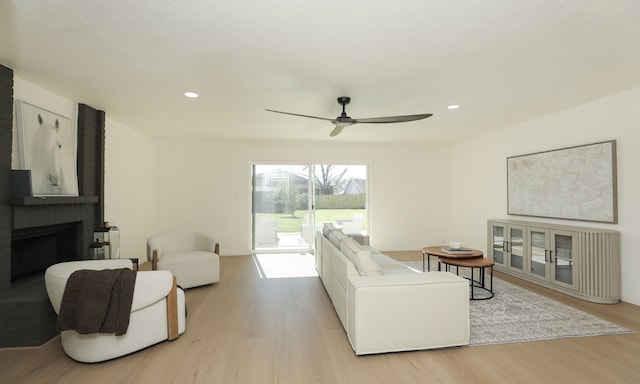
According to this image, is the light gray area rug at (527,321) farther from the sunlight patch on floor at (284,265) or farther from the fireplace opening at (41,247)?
the fireplace opening at (41,247)

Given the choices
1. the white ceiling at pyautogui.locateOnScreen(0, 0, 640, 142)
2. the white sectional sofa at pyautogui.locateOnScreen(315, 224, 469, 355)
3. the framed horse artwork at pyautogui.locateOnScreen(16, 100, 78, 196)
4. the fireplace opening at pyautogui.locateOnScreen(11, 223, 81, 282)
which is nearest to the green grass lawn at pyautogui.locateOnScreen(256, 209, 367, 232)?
the white ceiling at pyautogui.locateOnScreen(0, 0, 640, 142)

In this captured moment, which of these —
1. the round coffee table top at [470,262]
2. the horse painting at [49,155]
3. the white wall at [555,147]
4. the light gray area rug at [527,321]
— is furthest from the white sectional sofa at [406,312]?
the horse painting at [49,155]

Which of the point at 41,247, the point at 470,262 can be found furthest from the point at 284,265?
the point at 41,247

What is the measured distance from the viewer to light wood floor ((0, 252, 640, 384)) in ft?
6.96

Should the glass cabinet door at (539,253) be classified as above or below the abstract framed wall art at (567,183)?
below

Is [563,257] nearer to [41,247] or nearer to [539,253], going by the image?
[539,253]

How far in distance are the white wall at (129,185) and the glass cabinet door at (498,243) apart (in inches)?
237

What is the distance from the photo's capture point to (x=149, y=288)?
2.43 m

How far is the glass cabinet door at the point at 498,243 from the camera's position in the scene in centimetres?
479

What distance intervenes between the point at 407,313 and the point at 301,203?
4.50 metres

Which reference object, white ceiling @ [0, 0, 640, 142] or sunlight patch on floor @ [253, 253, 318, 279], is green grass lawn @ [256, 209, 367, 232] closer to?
sunlight patch on floor @ [253, 253, 318, 279]

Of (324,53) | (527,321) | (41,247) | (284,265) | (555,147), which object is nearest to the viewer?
(324,53)

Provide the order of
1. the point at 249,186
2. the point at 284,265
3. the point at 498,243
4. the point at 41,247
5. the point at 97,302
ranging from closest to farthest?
1. the point at 97,302
2. the point at 41,247
3. the point at 498,243
4. the point at 284,265
5. the point at 249,186

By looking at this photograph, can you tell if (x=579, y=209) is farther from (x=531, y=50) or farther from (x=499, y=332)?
(x=531, y=50)
